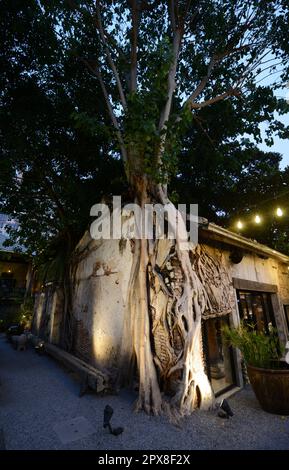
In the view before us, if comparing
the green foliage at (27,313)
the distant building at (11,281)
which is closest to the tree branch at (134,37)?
the distant building at (11,281)

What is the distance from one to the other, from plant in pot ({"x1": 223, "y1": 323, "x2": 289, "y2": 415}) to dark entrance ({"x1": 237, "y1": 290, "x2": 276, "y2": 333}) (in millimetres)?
1949

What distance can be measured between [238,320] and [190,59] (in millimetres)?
7782

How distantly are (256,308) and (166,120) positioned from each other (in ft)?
19.3

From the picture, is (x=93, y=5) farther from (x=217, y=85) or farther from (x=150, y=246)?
(x=150, y=246)

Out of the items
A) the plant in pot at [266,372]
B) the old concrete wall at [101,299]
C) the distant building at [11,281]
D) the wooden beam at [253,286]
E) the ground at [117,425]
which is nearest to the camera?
the ground at [117,425]

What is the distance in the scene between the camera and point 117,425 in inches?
138

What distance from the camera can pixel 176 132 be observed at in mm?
4887

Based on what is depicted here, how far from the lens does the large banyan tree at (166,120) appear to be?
4207 mm

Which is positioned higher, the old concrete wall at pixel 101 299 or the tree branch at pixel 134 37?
the tree branch at pixel 134 37

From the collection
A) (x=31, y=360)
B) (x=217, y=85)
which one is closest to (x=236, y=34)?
(x=217, y=85)

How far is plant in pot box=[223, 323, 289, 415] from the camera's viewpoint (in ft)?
12.4

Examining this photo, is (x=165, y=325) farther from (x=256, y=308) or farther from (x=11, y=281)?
(x=11, y=281)

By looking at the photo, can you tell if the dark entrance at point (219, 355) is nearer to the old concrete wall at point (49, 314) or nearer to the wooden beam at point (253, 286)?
the wooden beam at point (253, 286)

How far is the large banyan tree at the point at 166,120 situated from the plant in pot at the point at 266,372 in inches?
31.9
